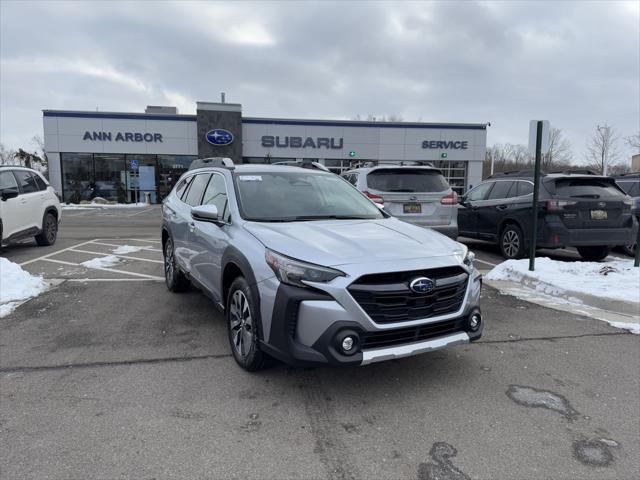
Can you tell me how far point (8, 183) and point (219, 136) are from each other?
2149cm

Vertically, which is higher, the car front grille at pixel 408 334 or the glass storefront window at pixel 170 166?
the glass storefront window at pixel 170 166

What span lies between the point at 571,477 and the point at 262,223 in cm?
276

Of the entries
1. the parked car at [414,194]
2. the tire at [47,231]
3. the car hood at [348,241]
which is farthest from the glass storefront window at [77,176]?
the car hood at [348,241]

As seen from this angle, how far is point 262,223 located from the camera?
399cm

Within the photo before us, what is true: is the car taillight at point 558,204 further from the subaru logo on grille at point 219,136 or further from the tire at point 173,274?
the subaru logo on grille at point 219,136

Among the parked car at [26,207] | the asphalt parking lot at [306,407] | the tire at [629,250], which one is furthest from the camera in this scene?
the tire at [629,250]

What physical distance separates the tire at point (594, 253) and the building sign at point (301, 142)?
2337 cm

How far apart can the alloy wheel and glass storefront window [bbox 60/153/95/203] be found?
98.2 feet

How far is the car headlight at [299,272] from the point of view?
3148 mm

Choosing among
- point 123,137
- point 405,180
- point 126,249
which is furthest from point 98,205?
point 405,180

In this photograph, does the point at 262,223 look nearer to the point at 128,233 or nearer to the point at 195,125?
the point at 128,233

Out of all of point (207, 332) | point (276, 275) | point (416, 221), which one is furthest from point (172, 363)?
point (416, 221)

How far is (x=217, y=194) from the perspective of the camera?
490 cm

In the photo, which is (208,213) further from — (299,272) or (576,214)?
(576,214)
